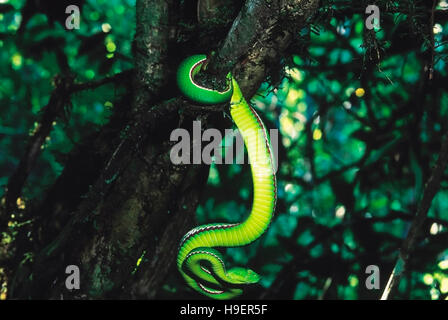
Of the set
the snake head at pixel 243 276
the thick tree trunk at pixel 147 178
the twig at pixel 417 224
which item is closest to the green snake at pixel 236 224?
the snake head at pixel 243 276

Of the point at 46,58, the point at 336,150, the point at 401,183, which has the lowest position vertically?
the point at 401,183

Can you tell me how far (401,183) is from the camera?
4.03m

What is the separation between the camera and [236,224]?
1784mm

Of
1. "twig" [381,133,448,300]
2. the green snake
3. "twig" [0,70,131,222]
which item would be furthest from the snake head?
"twig" [0,70,131,222]

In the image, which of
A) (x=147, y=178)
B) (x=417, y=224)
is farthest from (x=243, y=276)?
(x=417, y=224)

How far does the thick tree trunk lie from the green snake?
4.3 inches

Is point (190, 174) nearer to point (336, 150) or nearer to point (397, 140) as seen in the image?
point (397, 140)

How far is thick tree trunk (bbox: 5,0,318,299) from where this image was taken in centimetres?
173

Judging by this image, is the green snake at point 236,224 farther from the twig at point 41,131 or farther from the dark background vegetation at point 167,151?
the twig at point 41,131

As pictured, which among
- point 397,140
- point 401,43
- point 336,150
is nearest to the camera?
point 401,43

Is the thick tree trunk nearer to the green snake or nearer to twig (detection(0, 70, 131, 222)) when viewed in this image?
the green snake

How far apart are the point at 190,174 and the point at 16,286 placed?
1.21 m
